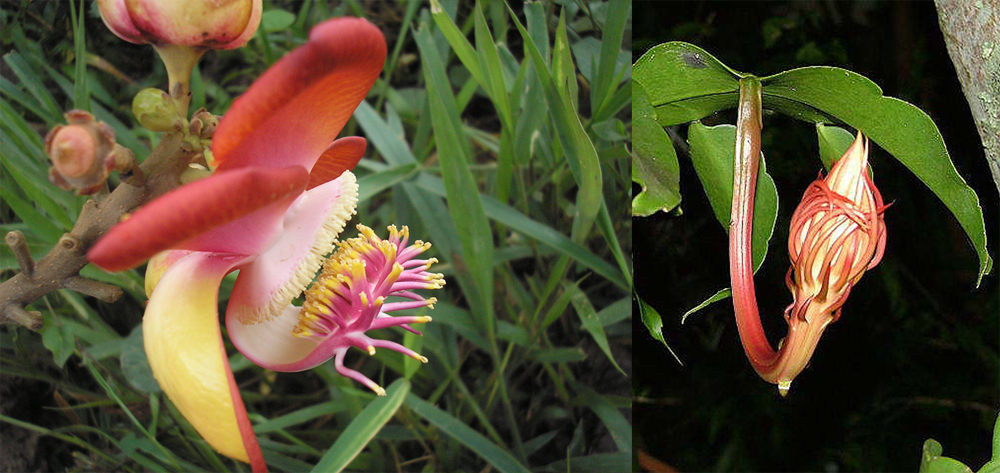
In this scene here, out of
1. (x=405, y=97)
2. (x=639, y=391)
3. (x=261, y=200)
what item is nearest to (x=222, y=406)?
(x=261, y=200)

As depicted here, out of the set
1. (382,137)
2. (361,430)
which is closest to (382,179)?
(382,137)

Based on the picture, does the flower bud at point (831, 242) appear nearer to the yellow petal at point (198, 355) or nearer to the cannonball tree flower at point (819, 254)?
the cannonball tree flower at point (819, 254)

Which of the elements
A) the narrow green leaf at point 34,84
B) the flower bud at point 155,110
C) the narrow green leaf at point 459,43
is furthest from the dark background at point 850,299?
the narrow green leaf at point 34,84

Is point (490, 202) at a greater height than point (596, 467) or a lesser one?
greater

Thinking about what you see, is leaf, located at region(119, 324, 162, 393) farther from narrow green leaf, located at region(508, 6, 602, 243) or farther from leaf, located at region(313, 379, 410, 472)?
narrow green leaf, located at region(508, 6, 602, 243)

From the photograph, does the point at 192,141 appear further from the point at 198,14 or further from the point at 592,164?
the point at 592,164

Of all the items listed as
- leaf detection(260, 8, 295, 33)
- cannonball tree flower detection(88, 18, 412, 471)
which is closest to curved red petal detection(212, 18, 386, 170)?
cannonball tree flower detection(88, 18, 412, 471)
